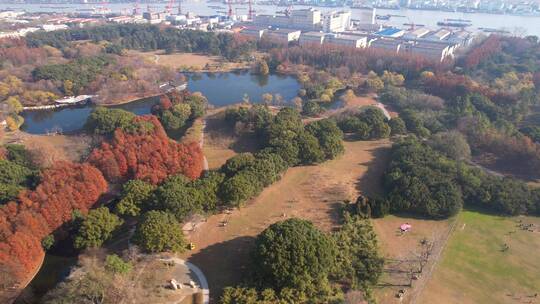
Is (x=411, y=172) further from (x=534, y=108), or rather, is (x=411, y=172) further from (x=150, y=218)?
(x=534, y=108)

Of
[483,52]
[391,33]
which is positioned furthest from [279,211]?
[391,33]

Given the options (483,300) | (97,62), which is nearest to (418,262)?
(483,300)

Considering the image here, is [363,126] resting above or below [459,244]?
above

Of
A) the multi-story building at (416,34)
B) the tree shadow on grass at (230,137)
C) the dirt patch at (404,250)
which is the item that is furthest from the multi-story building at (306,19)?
the dirt patch at (404,250)

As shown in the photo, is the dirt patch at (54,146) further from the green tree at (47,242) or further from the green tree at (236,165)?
the green tree at (236,165)

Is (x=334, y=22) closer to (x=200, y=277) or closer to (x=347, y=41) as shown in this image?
(x=347, y=41)

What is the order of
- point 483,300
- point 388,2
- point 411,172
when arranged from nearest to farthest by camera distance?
point 483,300 < point 411,172 < point 388,2
